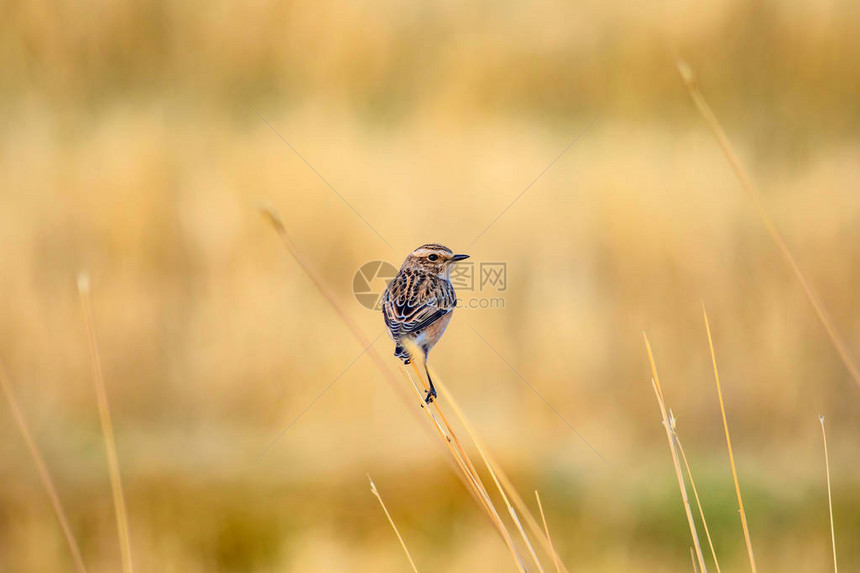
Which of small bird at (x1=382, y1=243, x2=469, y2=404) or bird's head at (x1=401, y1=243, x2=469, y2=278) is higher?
bird's head at (x1=401, y1=243, x2=469, y2=278)

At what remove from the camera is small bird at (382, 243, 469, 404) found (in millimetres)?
2723

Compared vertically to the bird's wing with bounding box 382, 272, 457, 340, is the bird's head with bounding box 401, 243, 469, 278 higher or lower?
higher

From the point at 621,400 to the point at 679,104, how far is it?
239 centimetres

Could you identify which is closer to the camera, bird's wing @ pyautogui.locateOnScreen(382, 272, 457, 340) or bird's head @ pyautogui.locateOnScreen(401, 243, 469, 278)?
bird's wing @ pyautogui.locateOnScreen(382, 272, 457, 340)

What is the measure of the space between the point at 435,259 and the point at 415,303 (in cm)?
56

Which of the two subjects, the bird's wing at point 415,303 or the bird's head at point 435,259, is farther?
the bird's head at point 435,259

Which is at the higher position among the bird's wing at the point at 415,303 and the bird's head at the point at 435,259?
the bird's head at the point at 435,259

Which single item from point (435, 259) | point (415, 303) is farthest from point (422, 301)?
point (435, 259)

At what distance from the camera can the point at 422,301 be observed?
2854mm

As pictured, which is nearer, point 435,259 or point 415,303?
point 415,303

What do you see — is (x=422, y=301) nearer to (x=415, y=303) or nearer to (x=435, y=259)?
(x=415, y=303)

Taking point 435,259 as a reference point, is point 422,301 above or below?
below

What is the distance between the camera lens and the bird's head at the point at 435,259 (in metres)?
3.27

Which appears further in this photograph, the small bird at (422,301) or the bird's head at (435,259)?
the bird's head at (435,259)
